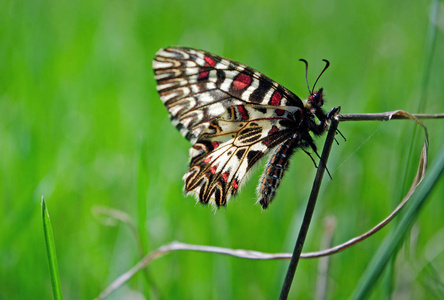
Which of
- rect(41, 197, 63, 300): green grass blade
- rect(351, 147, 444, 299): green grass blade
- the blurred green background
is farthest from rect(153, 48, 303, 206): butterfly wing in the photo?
rect(351, 147, 444, 299): green grass blade

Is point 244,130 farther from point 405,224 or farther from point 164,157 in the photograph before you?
point 164,157

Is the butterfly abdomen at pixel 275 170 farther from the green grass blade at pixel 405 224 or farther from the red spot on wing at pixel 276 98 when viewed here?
the green grass blade at pixel 405 224

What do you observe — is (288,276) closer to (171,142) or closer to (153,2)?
(171,142)

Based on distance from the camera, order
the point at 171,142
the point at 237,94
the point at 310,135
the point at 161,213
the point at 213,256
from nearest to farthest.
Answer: the point at 310,135 < the point at 237,94 < the point at 213,256 < the point at 161,213 < the point at 171,142

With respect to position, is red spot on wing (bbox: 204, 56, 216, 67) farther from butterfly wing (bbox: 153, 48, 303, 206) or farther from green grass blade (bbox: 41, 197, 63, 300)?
green grass blade (bbox: 41, 197, 63, 300)

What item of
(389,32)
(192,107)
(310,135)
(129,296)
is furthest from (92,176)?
(389,32)

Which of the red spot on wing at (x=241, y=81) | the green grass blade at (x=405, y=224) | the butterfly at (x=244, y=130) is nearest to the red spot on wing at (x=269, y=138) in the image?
the butterfly at (x=244, y=130)
